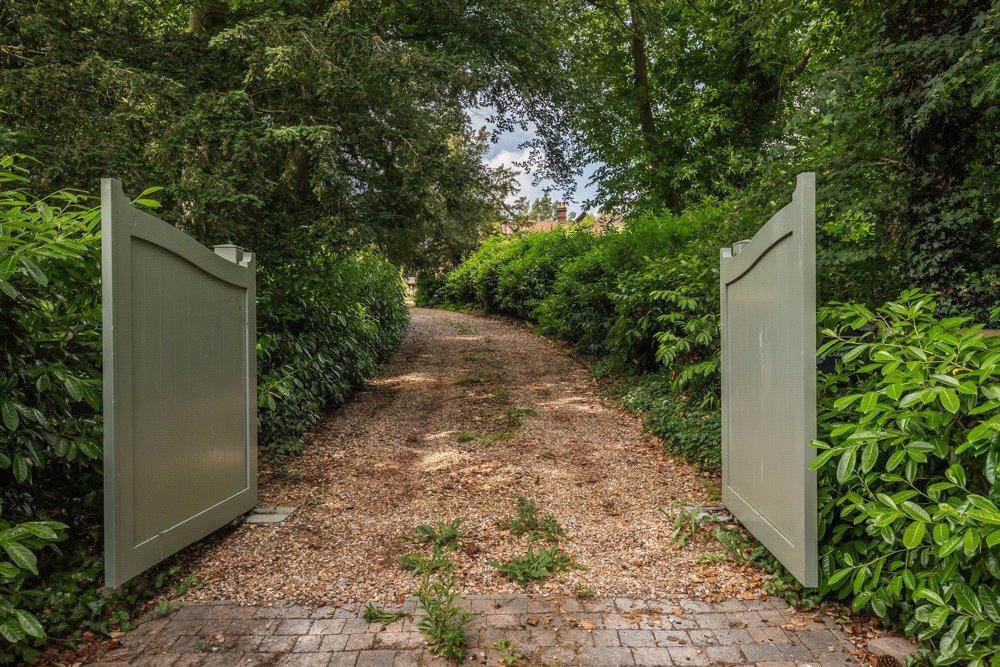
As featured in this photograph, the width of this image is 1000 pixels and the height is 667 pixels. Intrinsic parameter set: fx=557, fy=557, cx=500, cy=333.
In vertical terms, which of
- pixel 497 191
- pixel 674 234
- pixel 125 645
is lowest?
pixel 125 645

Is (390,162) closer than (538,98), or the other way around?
(390,162)

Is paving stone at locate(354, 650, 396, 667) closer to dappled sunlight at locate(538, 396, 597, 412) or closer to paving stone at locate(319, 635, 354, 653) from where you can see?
paving stone at locate(319, 635, 354, 653)

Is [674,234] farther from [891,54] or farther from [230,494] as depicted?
[230,494]

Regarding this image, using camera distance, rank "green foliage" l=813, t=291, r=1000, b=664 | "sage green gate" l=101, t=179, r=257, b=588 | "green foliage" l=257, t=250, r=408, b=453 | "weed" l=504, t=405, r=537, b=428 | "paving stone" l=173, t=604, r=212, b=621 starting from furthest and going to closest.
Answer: "weed" l=504, t=405, r=537, b=428 → "green foliage" l=257, t=250, r=408, b=453 → "paving stone" l=173, t=604, r=212, b=621 → "sage green gate" l=101, t=179, r=257, b=588 → "green foliage" l=813, t=291, r=1000, b=664

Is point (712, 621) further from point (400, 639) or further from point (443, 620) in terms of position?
point (400, 639)

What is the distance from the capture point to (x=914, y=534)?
1883mm

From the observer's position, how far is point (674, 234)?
6262 millimetres

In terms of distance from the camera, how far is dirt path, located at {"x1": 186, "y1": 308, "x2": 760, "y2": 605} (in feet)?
8.87

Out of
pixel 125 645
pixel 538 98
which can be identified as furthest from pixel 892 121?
pixel 125 645

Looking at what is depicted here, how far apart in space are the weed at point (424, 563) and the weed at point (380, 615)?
1.05 feet

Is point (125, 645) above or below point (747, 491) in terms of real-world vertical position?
below

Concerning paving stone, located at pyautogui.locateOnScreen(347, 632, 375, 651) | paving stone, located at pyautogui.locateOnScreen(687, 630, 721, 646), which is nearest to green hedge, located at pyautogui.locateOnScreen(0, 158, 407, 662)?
paving stone, located at pyautogui.locateOnScreen(347, 632, 375, 651)

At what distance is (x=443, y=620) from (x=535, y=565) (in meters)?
0.70

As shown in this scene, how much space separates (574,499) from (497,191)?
13.3ft
